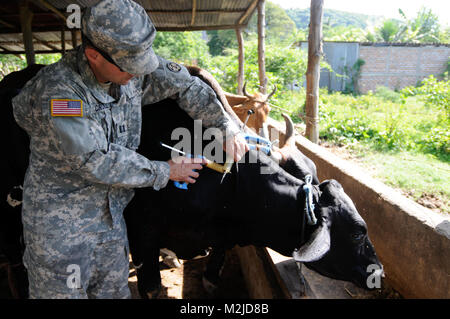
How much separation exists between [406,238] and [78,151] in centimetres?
219

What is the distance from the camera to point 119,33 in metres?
1.55

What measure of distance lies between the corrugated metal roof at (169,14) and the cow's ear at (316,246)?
4.73 meters

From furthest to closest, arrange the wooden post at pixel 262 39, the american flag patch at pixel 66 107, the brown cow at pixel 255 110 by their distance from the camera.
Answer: the wooden post at pixel 262 39 → the brown cow at pixel 255 110 → the american flag patch at pixel 66 107

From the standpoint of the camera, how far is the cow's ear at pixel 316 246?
1.77m

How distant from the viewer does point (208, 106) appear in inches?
88.3

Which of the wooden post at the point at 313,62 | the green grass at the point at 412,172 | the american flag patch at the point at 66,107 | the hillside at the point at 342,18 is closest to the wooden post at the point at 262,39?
the wooden post at the point at 313,62

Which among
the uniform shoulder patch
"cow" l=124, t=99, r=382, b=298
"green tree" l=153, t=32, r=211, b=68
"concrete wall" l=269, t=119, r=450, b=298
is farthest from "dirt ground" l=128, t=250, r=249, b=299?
"green tree" l=153, t=32, r=211, b=68

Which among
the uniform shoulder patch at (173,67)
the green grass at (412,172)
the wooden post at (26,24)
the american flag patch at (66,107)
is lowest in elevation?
the green grass at (412,172)

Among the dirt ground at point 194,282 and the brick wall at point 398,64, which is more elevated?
the brick wall at point 398,64

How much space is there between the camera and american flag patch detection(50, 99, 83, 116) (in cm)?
149

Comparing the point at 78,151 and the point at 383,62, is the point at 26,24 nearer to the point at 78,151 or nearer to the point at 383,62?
the point at 78,151

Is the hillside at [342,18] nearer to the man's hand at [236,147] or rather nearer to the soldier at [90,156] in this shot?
the man's hand at [236,147]

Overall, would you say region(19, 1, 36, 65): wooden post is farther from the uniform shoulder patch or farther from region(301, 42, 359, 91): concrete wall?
region(301, 42, 359, 91): concrete wall

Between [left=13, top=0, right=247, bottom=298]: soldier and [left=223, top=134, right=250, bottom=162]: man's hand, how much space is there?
0.01 metres
